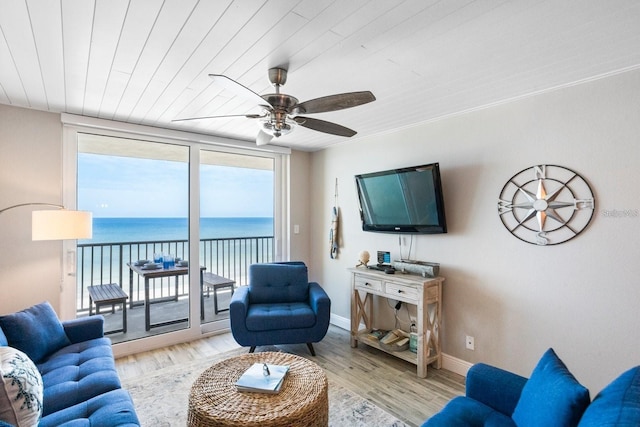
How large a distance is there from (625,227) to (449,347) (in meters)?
1.66

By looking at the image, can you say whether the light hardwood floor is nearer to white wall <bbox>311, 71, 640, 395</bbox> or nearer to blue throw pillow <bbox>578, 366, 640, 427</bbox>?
white wall <bbox>311, 71, 640, 395</bbox>

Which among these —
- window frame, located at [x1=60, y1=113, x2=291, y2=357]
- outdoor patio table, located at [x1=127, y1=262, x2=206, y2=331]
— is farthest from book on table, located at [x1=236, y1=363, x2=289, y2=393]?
outdoor patio table, located at [x1=127, y1=262, x2=206, y2=331]

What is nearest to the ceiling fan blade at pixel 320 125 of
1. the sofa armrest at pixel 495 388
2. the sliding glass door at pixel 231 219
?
the sofa armrest at pixel 495 388

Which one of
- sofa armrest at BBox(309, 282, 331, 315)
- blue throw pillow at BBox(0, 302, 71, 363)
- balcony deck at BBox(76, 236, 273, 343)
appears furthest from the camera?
balcony deck at BBox(76, 236, 273, 343)

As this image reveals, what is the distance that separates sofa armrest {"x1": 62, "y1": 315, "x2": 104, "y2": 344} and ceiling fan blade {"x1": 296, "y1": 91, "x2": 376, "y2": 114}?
7.50 feet

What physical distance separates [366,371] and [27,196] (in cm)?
339

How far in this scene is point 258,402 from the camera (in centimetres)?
165

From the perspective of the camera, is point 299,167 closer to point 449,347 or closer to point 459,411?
point 449,347

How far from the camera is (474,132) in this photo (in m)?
2.79

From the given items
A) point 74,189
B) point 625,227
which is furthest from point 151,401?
point 625,227

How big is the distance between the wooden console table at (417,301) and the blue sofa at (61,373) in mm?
2174

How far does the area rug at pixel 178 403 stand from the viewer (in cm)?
217

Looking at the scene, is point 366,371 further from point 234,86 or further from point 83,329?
point 234,86

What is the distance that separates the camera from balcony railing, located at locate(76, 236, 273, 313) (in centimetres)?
360
